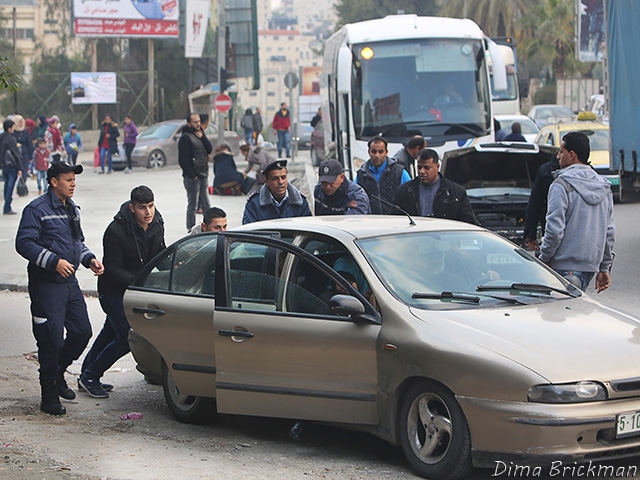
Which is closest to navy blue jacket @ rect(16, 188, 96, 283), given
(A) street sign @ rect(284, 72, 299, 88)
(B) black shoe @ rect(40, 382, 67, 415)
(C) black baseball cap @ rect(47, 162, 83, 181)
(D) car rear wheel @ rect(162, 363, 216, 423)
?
(C) black baseball cap @ rect(47, 162, 83, 181)

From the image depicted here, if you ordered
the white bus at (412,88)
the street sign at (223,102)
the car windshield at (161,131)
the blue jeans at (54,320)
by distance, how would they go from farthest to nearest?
the car windshield at (161,131), the street sign at (223,102), the white bus at (412,88), the blue jeans at (54,320)

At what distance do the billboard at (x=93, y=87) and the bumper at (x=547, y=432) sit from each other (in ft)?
144

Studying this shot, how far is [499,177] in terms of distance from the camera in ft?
46.5

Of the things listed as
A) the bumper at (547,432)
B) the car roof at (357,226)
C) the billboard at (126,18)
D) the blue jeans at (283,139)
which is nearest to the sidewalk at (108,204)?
the blue jeans at (283,139)

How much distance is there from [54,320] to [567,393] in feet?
13.1

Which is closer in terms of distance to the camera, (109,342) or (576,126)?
(109,342)

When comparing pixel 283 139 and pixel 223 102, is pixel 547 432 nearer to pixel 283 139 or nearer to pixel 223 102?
pixel 223 102

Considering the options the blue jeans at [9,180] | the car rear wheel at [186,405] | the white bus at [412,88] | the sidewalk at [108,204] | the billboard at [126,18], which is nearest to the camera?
the car rear wheel at [186,405]

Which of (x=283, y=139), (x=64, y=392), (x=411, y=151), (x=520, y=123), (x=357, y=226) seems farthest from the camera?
(x=283, y=139)

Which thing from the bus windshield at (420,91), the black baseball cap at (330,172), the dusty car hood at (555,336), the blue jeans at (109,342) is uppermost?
the bus windshield at (420,91)

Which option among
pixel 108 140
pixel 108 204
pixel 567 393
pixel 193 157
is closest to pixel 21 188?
pixel 108 204

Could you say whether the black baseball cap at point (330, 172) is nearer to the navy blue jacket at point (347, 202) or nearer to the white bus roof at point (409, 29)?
the navy blue jacket at point (347, 202)

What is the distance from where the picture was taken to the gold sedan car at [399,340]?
5516 mm

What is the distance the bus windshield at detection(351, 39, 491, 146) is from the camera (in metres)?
19.5
